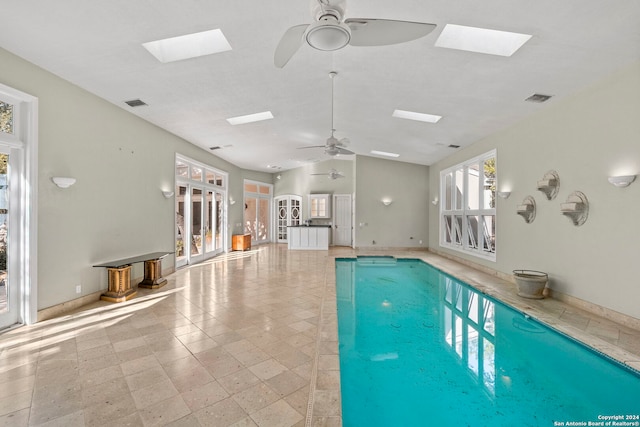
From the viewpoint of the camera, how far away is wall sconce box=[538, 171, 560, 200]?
4598 mm

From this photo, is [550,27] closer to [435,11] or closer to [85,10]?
[435,11]

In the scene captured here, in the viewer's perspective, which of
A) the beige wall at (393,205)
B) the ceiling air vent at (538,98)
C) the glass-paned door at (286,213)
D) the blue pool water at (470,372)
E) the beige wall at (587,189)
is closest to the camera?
the blue pool water at (470,372)

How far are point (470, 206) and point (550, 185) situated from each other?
3031 mm

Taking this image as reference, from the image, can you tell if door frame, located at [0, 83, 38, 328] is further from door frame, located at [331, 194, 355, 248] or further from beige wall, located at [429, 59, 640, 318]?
door frame, located at [331, 194, 355, 248]

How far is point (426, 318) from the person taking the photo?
4176 millimetres

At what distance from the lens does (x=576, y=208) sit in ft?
13.5

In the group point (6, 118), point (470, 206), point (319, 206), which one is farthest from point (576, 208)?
point (319, 206)

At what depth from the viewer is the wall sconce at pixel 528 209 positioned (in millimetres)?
5150

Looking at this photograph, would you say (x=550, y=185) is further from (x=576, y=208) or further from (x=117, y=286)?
(x=117, y=286)

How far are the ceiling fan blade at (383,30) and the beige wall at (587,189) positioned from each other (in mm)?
3165

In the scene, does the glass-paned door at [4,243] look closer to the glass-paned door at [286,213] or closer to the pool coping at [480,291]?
the pool coping at [480,291]

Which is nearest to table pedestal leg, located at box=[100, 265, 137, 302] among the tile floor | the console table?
the console table

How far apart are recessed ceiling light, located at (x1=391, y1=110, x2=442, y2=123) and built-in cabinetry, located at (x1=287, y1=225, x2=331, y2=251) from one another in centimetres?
572

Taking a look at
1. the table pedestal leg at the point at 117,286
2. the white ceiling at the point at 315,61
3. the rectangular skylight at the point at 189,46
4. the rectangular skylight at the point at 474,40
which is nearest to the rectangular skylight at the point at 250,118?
the white ceiling at the point at 315,61
